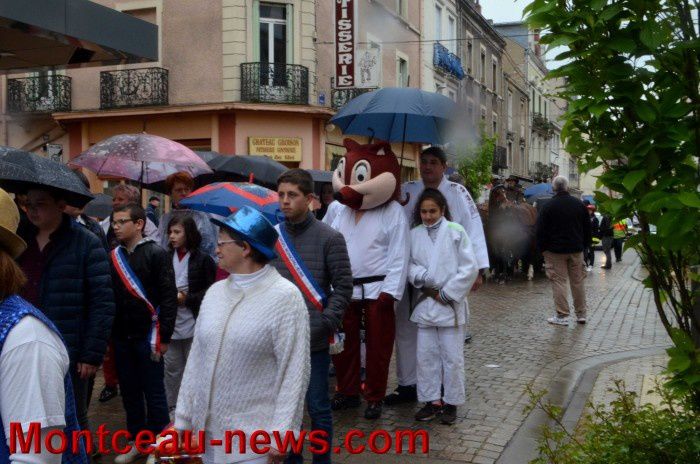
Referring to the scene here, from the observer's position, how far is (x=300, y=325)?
343 centimetres

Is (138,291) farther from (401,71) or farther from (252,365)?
(401,71)

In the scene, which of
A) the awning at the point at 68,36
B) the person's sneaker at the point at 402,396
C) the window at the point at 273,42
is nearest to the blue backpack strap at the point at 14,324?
the person's sneaker at the point at 402,396

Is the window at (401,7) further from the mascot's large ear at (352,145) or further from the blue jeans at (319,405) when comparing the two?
the blue jeans at (319,405)

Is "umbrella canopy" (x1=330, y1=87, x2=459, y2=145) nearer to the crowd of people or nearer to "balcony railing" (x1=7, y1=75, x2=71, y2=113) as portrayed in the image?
the crowd of people

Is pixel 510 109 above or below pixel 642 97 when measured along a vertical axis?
above

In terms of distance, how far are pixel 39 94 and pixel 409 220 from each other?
2089 centimetres

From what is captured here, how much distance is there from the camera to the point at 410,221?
6992 millimetres

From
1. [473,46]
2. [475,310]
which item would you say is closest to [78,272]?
[475,310]

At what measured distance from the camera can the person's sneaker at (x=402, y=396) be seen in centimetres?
704

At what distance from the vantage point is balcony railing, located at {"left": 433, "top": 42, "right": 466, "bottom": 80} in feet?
108

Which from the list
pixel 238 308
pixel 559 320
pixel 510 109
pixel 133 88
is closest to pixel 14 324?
pixel 238 308

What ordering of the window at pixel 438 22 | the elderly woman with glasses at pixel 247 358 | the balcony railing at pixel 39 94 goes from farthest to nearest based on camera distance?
the window at pixel 438 22
the balcony railing at pixel 39 94
the elderly woman with glasses at pixel 247 358

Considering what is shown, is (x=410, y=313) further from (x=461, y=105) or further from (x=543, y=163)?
(x=543, y=163)

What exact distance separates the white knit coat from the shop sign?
1982 centimetres
